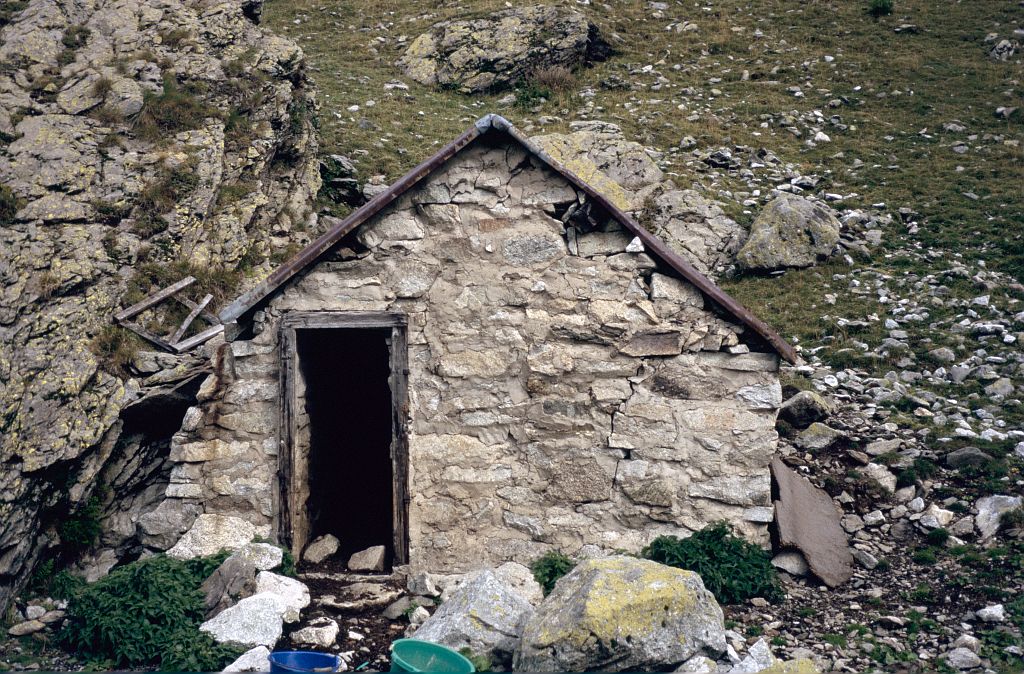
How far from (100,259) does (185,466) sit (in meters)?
3.71

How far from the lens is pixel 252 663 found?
457 centimetres

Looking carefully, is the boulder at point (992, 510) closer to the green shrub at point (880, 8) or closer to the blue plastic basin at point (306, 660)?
the blue plastic basin at point (306, 660)

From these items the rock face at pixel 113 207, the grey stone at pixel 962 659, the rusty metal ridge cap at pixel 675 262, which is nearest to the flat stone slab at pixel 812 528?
the grey stone at pixel 962 659

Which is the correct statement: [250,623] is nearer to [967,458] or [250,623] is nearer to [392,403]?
[392,403]

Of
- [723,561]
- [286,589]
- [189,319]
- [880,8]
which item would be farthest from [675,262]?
[880,8]

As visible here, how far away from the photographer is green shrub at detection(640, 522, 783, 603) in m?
5.47

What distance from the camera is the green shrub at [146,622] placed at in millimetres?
4746

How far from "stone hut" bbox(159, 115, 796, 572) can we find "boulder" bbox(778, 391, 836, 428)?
251 centimetres

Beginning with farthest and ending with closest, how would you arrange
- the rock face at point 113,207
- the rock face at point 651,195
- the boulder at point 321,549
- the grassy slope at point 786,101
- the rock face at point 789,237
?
the rock face at point 651,195 → the grassy slope at point 786,101 → the rock face at point 789,237 → the rock face at point 113,207 → the boulder at point 321,549

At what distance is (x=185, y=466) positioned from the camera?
578 cm

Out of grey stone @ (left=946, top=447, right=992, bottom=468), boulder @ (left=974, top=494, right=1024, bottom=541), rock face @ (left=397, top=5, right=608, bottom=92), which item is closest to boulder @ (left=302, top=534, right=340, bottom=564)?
boulder @ (left=974, top=494, right=1024, bottom=541)

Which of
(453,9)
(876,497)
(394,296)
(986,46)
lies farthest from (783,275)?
(453,9)

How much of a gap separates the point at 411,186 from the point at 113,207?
16.5 feet

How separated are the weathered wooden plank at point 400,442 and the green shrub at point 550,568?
109 centimetres
